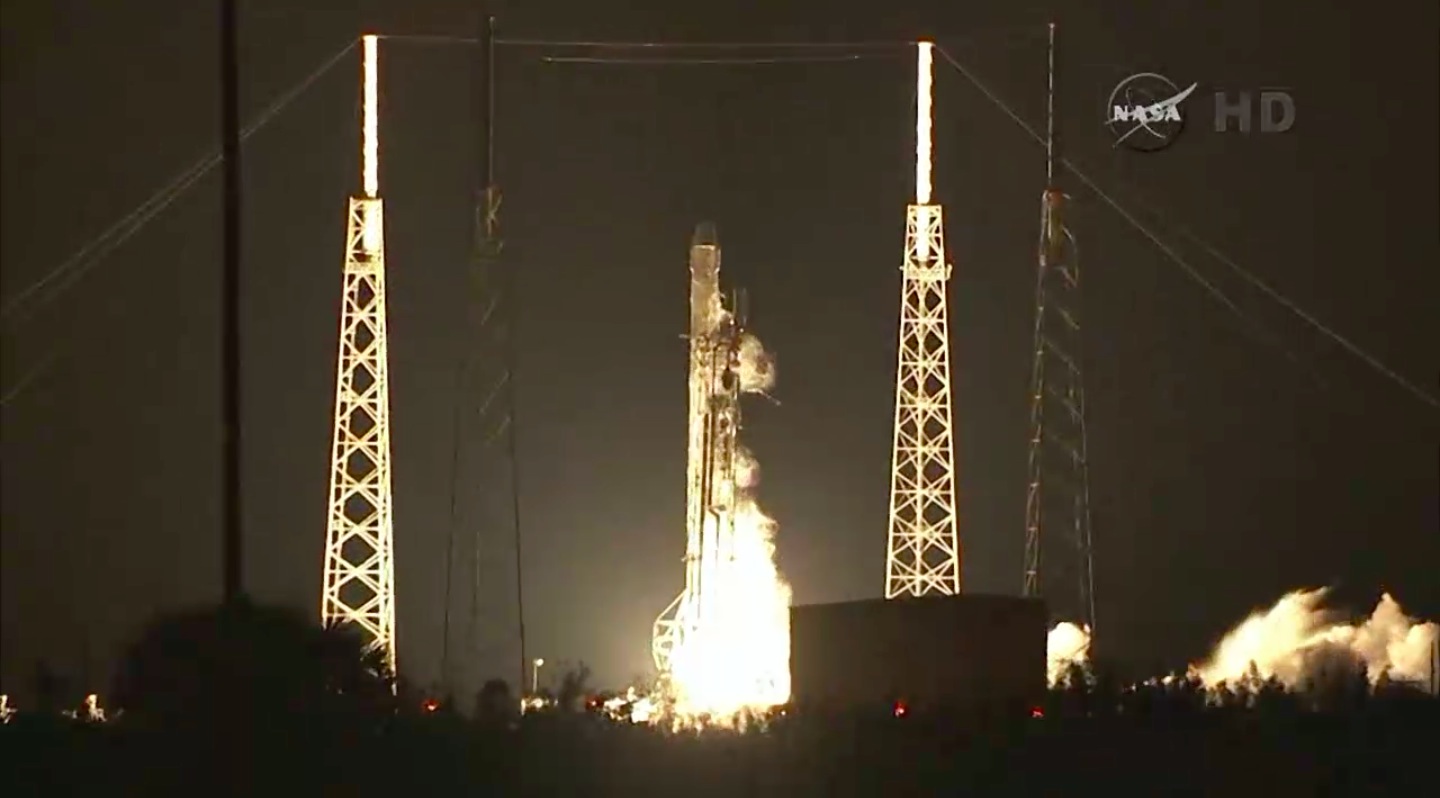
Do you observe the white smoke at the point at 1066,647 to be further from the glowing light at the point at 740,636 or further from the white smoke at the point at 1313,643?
the glowing light at the point at 740,636

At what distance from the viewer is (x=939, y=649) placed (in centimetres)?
4150

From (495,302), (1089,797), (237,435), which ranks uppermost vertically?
(495,302)

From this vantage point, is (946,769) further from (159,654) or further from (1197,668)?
(1197,668)

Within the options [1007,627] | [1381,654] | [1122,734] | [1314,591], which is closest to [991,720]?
[1122,734]

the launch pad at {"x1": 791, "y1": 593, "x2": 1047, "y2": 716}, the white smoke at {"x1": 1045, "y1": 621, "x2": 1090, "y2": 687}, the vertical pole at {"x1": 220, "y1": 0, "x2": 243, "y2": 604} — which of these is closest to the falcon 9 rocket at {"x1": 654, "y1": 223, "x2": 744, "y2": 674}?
the white smoke at {"x1": 1045, "y1": 621, "x2": 1090, "y2": 687}

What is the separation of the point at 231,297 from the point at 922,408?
19.1m

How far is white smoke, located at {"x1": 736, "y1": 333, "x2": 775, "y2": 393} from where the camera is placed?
5003 cm

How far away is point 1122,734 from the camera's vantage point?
3416cm

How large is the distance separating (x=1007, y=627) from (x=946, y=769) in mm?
9023

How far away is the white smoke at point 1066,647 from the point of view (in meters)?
47.4

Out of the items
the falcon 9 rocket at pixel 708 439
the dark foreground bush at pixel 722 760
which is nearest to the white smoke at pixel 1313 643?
the falcon 9 rocket at pixel 708 439

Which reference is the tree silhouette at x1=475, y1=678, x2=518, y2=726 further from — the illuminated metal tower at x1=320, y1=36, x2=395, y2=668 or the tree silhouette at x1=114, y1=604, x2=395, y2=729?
the illuminated metal tower at x1=320, y1=36, x2=395, y2=668

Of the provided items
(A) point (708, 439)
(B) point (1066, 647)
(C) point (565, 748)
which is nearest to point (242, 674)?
(C) point (565, 748)

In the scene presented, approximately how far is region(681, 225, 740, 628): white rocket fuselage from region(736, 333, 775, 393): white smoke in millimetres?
932
